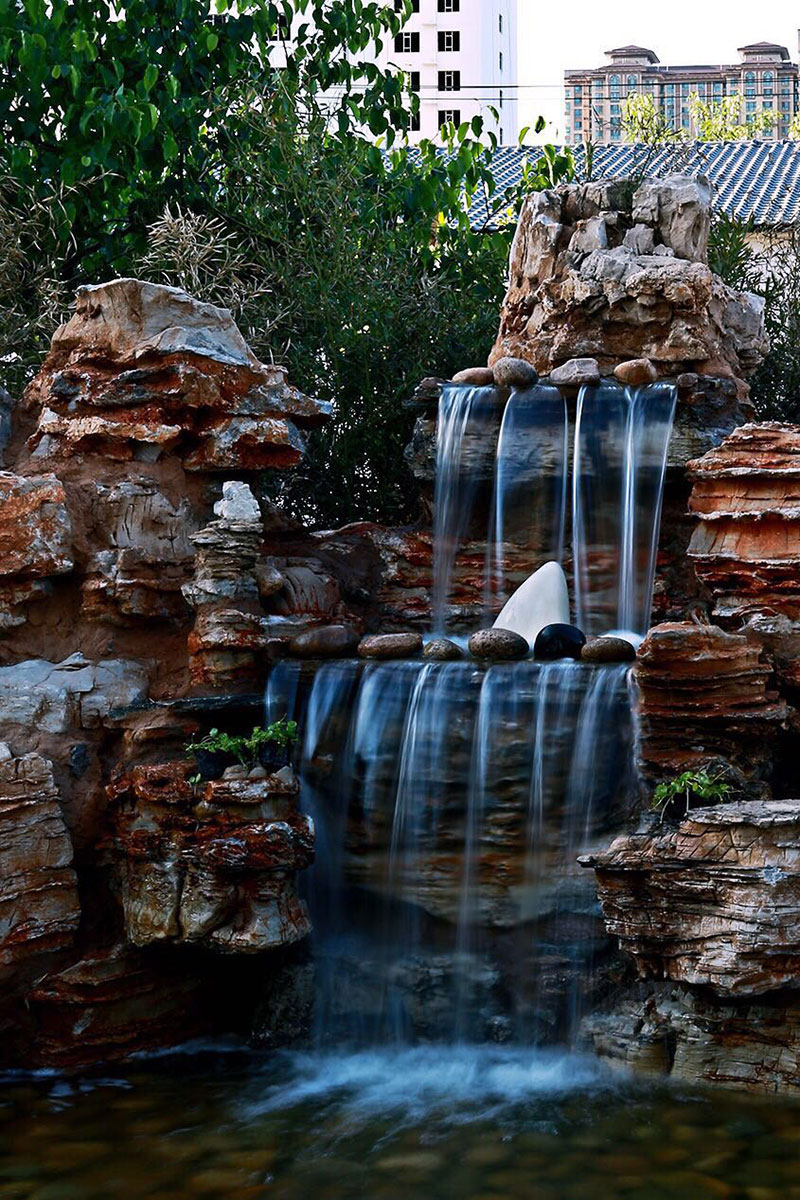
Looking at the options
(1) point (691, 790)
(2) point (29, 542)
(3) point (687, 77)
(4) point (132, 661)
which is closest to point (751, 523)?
(1) point (691, 790)

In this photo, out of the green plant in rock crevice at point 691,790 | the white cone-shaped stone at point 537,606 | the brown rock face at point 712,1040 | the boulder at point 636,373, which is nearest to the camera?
the brown rock face at point 712,1040

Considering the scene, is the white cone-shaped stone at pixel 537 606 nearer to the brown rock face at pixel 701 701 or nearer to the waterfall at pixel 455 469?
the waterfall at pixel 455 469

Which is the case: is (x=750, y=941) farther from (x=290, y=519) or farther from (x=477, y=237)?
(x=477, y=237)

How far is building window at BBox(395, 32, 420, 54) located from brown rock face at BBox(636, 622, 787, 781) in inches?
1687

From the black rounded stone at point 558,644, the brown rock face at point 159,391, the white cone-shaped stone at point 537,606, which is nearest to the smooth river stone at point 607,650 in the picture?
the black rounded stone at point 558,644

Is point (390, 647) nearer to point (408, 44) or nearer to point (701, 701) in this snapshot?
point (701, 701)

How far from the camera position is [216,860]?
20.2 feet

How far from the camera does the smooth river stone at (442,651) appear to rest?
700cm

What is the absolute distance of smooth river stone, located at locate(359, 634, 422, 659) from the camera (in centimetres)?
702

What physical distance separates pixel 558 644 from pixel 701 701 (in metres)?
0.96

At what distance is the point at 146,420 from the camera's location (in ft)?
23.9

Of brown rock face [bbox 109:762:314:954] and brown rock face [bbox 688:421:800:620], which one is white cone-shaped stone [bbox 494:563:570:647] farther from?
brown rock face [bbox 109:762:314:954]

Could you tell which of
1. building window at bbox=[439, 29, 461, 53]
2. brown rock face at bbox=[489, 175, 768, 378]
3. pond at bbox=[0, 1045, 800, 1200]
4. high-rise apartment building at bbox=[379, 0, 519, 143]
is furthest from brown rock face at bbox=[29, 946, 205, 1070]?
building window at bbox=[439, 29, 461, 53]

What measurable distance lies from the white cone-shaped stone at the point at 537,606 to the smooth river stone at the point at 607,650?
26.4 inches
